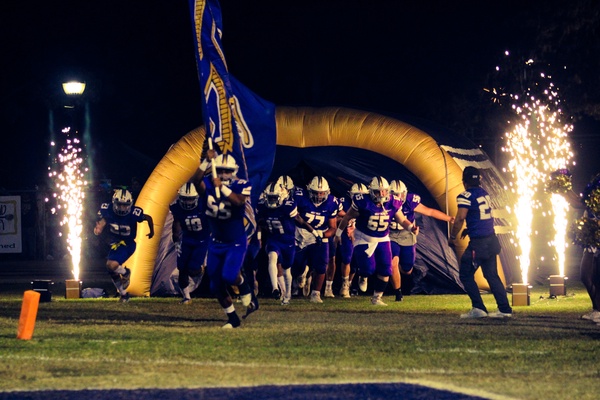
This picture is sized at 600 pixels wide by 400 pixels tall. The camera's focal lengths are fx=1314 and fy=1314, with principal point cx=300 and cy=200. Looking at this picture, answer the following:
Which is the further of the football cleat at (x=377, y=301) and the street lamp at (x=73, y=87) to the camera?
the street lamp at (x=73, y=87)

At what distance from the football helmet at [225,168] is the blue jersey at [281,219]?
460cm

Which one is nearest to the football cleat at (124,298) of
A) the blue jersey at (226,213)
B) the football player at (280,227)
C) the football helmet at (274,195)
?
the football player at (280,227)

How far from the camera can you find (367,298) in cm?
2044

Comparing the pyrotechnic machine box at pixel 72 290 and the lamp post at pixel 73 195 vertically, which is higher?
the lamp post at pixel 73 195

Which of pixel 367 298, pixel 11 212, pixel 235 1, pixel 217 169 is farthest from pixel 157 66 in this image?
pixel 217 169

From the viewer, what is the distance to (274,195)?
19422 mm

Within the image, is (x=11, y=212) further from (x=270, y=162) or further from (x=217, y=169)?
(x=217, y=169)

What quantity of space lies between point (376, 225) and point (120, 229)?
371 centimetres

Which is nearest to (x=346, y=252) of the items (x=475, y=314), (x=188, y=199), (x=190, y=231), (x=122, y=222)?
(x=190, y=231)

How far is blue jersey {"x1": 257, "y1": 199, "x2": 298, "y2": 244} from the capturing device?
19.4 metres

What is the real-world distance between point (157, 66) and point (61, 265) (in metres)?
14.9

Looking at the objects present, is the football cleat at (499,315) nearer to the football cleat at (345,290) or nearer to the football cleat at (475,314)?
the football cleat at (475,314)

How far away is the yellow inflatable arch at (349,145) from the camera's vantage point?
20.8 meters

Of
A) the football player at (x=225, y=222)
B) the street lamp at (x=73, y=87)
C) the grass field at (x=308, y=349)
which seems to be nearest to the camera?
the grass field at (x=308, y=349)
